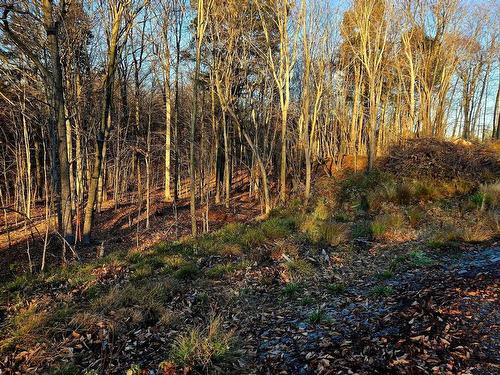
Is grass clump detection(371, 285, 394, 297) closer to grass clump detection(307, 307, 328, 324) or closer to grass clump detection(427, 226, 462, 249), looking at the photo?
grass clump detection(307, 307, 328, 324)

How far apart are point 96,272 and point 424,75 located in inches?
885

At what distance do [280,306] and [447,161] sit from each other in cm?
1062

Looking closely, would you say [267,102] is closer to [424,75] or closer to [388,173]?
[388,173]

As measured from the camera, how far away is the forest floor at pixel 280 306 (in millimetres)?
3500

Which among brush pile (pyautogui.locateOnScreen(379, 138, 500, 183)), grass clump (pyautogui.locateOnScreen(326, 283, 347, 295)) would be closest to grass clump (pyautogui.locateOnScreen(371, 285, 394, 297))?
grass clump (pyautogui.locateOnScreen(326, 283, 347, 295))

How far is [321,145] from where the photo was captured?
27.1 meters

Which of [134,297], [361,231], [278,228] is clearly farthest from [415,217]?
[134,297]

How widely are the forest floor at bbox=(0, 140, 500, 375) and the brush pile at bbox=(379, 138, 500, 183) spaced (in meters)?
3.90

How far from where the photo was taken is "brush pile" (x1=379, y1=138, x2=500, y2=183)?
1248cm

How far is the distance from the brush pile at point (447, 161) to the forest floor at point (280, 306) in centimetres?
390

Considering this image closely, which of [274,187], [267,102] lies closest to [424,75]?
[267,102]

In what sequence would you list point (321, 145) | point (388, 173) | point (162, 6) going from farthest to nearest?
point (321, 145) → point (388, 173) → point (162, 6)

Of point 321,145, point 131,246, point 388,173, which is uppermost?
point 321,145

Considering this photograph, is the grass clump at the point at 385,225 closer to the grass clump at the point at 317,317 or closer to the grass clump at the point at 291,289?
the grass clump at the point at 291,289
